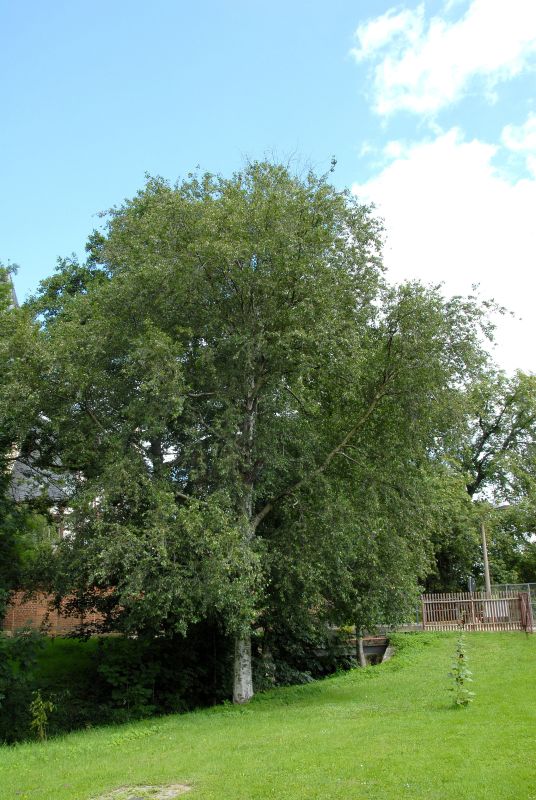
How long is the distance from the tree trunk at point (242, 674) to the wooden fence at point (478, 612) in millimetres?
12721

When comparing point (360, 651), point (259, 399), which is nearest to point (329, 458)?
point (259, 399)

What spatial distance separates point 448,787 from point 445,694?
7699 mm

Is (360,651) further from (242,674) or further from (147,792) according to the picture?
(147,792)

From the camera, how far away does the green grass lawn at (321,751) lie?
25.5 ft

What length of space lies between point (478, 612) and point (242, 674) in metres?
15.3

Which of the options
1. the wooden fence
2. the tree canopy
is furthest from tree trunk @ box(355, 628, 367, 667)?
the tree canopy

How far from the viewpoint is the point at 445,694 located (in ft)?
48.0

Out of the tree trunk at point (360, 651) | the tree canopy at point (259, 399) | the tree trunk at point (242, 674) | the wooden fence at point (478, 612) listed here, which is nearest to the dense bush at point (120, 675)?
the tree canopy at point (259, 399)

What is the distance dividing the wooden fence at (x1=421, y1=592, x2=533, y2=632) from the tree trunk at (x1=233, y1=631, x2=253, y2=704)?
12.7 meters

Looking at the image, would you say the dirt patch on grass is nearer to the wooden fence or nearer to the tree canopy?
the tree canopy

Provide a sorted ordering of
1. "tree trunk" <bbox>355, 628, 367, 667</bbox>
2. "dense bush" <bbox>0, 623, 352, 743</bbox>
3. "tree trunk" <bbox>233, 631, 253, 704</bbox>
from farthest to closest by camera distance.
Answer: "tree trunk" <bbox>355, 628, 367, 667</bbox>, "tree trunk" <bbox>233, 631, 253, 704</bbox>, "dense bush" <bbox>0, 623, 352, 743</bbox>

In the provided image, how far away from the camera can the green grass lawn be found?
25.5 feet

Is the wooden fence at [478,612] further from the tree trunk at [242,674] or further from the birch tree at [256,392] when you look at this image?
the tree trunk at [242,674]

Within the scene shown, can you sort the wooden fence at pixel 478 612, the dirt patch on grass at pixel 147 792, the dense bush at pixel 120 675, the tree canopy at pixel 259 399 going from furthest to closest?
1. the wooden fence at pixel 478 612
2. the dense bush at pixel 120 675
3. the tree canopy at pixel 259 399
4. the dirt patch on grass at pixel 147 792
